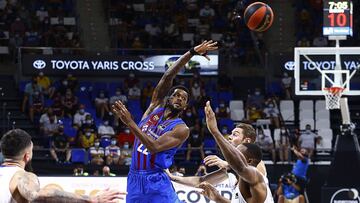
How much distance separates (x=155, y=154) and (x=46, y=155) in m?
12.3

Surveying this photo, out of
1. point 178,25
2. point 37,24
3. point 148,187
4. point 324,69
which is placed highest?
point 37,24

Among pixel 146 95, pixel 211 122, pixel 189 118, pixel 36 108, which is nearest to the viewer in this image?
pixel 211 122

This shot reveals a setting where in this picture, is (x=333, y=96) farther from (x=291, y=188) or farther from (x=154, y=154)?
(x=154, y=154)

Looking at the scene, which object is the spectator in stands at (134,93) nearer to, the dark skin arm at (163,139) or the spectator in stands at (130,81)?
the spectator in stands at (130,81)

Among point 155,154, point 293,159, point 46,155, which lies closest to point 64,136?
point 46,155

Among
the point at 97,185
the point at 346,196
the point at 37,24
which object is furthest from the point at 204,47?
the point at 37,24

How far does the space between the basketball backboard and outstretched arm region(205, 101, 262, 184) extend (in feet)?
35.6

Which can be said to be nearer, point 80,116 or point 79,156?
point 79,156

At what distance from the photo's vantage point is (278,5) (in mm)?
25328

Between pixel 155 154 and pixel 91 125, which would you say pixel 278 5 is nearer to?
pixel 91 125

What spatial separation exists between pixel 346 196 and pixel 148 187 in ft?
25.5

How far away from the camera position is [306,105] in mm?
22203

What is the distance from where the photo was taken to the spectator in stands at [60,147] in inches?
765

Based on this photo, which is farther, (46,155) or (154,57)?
(154,57)
